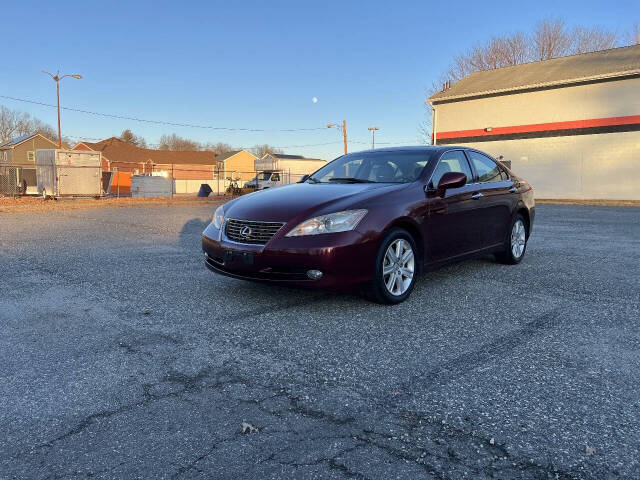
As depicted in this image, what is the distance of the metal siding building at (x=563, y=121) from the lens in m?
24.6

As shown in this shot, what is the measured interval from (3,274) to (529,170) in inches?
1093

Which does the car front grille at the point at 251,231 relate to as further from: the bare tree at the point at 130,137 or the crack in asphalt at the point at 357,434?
the bare tree at the point at 130,137

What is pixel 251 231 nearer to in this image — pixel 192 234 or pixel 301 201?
A: pixel 301 201

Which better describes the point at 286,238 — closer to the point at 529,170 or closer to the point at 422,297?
the point at 422,297

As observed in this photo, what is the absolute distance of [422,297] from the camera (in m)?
4.95

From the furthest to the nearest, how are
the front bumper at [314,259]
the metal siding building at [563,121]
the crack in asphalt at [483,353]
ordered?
the metal siding building at [563,121] < the front bumper at [314,259] < the crack in asphalt at [483,353]

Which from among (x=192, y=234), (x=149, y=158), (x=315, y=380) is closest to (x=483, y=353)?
(x=315, y=380)

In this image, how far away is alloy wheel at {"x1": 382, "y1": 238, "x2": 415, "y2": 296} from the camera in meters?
4.55

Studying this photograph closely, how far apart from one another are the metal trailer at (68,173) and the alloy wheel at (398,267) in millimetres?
21384

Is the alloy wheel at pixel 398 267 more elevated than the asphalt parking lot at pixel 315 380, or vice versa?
the alloy wheel at pixel 398 267

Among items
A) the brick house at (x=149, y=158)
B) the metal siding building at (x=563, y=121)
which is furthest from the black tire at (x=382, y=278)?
the brick house at (x=149, y=158)

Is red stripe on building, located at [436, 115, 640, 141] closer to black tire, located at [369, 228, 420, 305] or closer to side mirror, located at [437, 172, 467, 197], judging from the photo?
side mirror, located at [437, 172, 467, 197]

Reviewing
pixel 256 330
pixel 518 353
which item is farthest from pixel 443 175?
pixel 256 330

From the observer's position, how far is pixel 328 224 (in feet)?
14.1
